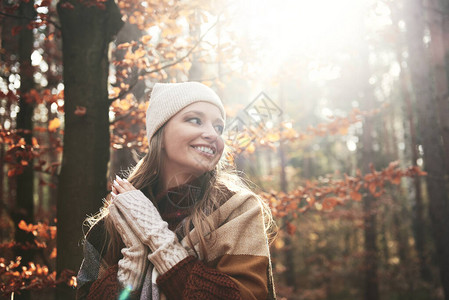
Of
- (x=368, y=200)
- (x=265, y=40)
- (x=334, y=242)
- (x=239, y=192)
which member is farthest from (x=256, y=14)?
(x=334, y=242)

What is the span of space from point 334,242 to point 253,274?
1727cm

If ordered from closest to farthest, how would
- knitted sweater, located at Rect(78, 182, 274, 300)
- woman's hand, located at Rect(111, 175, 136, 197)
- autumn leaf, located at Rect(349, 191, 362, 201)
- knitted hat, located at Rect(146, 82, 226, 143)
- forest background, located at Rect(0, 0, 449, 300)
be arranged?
knitted sweater, located at Rect(78, 182, 274, 300), woman's hand, located at Rect(111, 175, 136, 197), knitted hat, located at Rect(146, 82, 226, 143), forest background, located at Rect(0, 0, 449, 300), autumn leaf, located at Rect(349, 191, 362, 201)

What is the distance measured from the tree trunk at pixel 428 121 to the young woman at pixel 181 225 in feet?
15.4

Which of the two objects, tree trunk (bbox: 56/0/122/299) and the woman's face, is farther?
tree trunk (bbox: 56/0/122/299)

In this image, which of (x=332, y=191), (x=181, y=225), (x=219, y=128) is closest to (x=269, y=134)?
(x=332, y=191)

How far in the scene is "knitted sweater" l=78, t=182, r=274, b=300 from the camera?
1667 mm

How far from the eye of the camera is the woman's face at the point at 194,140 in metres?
2.12

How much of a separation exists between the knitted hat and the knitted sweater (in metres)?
0.47

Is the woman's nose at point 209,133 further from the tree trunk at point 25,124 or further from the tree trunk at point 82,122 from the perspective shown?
the tree trunk at point 25,124

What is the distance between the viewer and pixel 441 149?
18.9 feet

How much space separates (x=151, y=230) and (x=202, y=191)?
486 millimetres

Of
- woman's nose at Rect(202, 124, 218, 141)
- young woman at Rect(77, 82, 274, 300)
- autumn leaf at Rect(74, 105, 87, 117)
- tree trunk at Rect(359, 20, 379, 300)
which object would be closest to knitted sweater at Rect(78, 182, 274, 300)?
young woman at Rect(77, 82, 274, 300)

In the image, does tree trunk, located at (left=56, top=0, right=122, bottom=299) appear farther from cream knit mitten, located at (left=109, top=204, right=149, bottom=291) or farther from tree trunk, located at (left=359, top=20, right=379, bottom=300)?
tree trunk, located at (left=359, top=20, right=379, bottom=300)

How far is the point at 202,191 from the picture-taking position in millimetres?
2223
